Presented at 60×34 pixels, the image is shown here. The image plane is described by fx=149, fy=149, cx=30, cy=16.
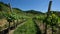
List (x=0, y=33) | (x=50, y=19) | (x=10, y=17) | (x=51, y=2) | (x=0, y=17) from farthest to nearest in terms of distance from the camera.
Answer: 1. (x=0, y=17)
2. (x=10, y=17)
3. (x=0, y=33)
4. (x=50, y=19)
5. (x=51, y=2)

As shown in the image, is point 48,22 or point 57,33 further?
point 57,33

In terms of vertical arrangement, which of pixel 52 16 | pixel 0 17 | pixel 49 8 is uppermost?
pixel 49 8

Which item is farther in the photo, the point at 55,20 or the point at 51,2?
the point at 55,20

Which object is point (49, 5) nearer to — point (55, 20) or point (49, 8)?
point (49, 8)

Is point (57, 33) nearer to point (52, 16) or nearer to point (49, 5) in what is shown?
point (52, 16)

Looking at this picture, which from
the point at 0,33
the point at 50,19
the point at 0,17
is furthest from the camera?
the point at 0,17

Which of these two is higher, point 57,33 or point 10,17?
point 10,17

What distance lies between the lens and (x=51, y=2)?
22.3 m

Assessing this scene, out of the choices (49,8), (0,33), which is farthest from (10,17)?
(49,8)

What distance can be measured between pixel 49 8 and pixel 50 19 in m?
3.44

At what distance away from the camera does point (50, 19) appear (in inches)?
998

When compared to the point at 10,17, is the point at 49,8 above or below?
above

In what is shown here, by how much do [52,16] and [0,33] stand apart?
33.2 feet

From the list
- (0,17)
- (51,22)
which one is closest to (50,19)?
(51,22)
